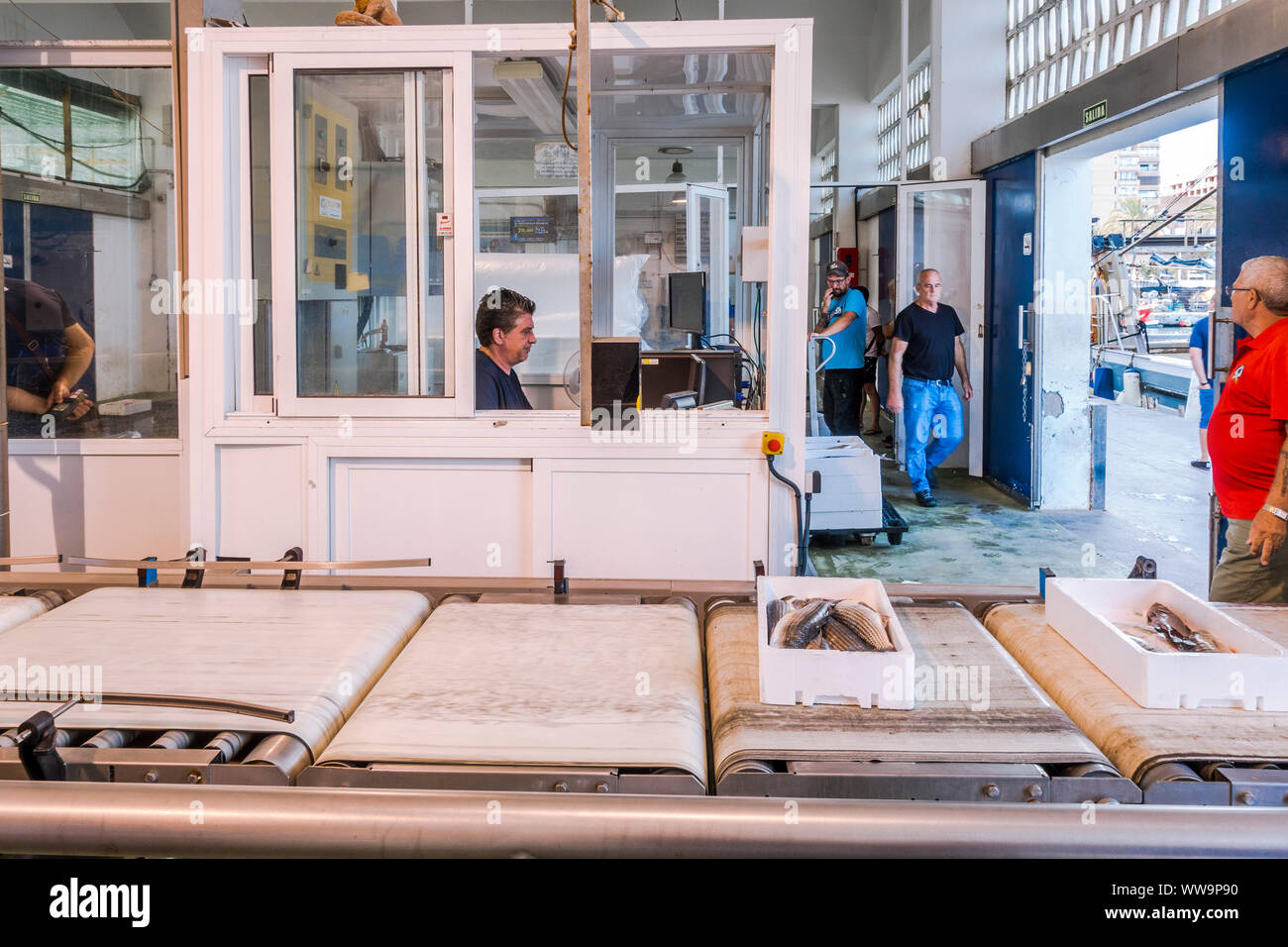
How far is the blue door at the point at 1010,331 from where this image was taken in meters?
7.54

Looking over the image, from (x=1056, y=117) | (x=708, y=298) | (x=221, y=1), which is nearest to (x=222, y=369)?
(x=221, y=1)

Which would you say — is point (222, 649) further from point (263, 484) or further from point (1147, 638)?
point (263, 484)

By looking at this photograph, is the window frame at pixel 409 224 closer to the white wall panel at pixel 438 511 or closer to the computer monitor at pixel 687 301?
the white wall panel at pixel 438 511

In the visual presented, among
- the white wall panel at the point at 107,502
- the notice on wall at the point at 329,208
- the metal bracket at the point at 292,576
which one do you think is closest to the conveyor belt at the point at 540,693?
the metal bracket at the point at 292,576

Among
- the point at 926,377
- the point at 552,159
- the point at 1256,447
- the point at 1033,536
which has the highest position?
the point at 552,159

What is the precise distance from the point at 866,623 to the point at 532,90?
326 cm

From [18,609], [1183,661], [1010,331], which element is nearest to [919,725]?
[1183,661]

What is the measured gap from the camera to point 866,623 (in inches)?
58.2

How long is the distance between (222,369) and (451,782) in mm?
2153

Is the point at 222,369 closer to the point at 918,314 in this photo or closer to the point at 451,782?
the point at 451,782

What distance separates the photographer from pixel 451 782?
47.1 inches

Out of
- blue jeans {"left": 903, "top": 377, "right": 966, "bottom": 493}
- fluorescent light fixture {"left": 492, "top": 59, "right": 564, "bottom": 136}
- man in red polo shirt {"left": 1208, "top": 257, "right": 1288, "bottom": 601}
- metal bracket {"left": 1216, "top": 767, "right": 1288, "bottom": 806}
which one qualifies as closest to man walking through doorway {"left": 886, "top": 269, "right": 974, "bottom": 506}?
blue jeans {"left": 903, "top": 377, "right": 966, "bottom": 493}

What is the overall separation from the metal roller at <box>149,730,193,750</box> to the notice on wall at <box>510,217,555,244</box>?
17.3 ft

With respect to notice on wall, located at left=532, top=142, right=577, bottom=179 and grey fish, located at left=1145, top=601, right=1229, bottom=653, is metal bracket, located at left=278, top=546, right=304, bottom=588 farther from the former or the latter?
notice on wall, located at left=532, top=142, right=577, bottom=179
